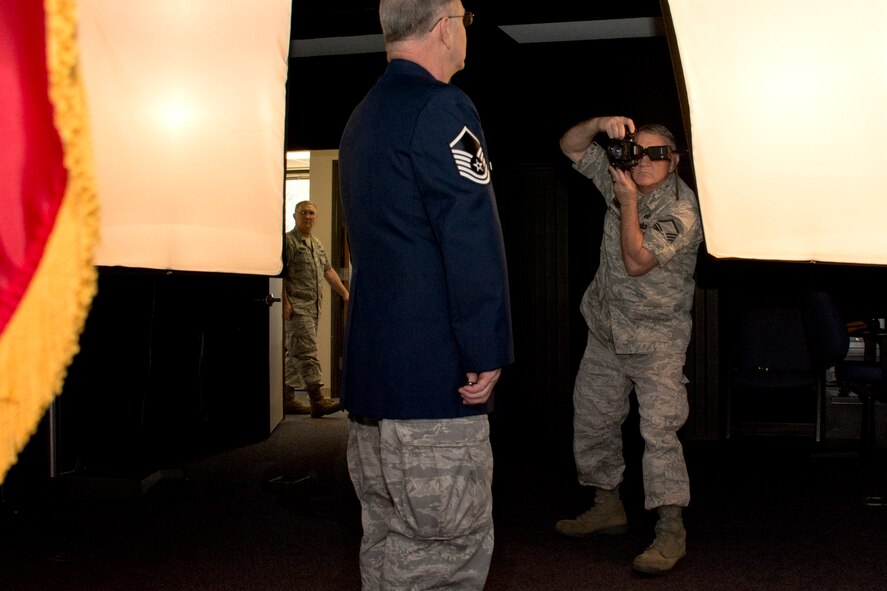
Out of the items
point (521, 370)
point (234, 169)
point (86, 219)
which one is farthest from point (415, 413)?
point (521, 370)

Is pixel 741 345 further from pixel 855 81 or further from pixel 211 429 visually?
pixel 855 81

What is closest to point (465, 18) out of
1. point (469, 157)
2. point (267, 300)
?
point (469, 157)

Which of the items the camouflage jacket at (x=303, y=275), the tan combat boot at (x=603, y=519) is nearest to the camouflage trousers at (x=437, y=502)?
the tan combat boot at (x=603, y=519)

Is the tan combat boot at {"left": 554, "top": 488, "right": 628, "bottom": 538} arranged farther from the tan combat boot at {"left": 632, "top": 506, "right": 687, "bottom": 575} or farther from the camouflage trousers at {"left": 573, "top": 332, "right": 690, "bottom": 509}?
the tan combat boot at {"left": 632, "top": 506, "right": 687, "bottom": 575}

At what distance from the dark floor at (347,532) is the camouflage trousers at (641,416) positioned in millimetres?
242

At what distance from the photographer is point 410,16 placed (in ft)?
4.22

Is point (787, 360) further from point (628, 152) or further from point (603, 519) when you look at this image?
point (628, 152)

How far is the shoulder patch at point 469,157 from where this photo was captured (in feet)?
3.86

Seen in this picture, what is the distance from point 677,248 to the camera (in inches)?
83.0

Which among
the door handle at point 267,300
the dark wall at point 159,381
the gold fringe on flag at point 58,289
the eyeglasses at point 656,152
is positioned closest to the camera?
the gold fringe on flag at point 58,289

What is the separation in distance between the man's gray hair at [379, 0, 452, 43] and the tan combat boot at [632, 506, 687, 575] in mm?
1537

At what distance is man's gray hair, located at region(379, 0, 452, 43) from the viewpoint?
1.28 meters

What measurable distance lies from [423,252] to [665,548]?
4.62ft

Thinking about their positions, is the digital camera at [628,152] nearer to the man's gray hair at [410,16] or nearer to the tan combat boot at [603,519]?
the man's gray hair at [410,16]
